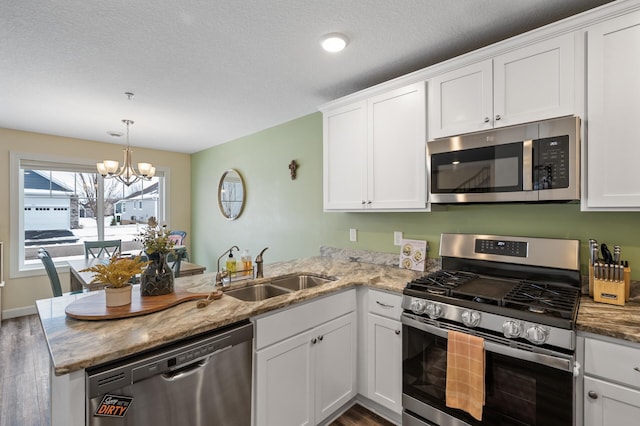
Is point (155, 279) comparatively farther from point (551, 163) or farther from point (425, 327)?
point (551, 163)

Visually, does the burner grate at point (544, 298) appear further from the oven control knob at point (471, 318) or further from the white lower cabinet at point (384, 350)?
the white lower cabinet at point (384, 350)

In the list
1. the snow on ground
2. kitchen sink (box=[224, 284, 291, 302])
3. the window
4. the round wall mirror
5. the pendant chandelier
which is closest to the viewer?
kitchen sink (box=[224, 284, 291, 302])

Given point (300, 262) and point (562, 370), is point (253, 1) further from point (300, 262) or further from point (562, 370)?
point (562, 370)

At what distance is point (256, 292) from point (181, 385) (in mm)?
875

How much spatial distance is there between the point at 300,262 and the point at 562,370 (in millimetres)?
1985

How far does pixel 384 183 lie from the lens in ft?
7.74

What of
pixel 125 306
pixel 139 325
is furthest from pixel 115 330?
pixel 125 306

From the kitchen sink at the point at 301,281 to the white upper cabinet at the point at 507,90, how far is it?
132cm

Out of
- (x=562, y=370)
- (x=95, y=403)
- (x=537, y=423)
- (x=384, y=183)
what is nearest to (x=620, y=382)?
(x=562, y=370)

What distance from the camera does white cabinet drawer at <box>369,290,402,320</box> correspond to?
77.6 inches

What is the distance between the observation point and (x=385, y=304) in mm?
2035

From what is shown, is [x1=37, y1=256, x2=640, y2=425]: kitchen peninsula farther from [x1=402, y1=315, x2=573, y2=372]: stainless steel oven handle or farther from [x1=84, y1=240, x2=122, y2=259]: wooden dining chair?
[x1=84, y1=240, x2=122, y2=259]: wooden dining chair

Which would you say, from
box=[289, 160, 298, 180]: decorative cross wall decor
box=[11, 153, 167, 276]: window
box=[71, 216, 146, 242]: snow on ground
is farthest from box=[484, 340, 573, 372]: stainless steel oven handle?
box=[71, 216, 146, 242]: snow on ground

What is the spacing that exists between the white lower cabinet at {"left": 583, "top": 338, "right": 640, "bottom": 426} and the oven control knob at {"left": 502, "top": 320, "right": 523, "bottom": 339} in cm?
25
